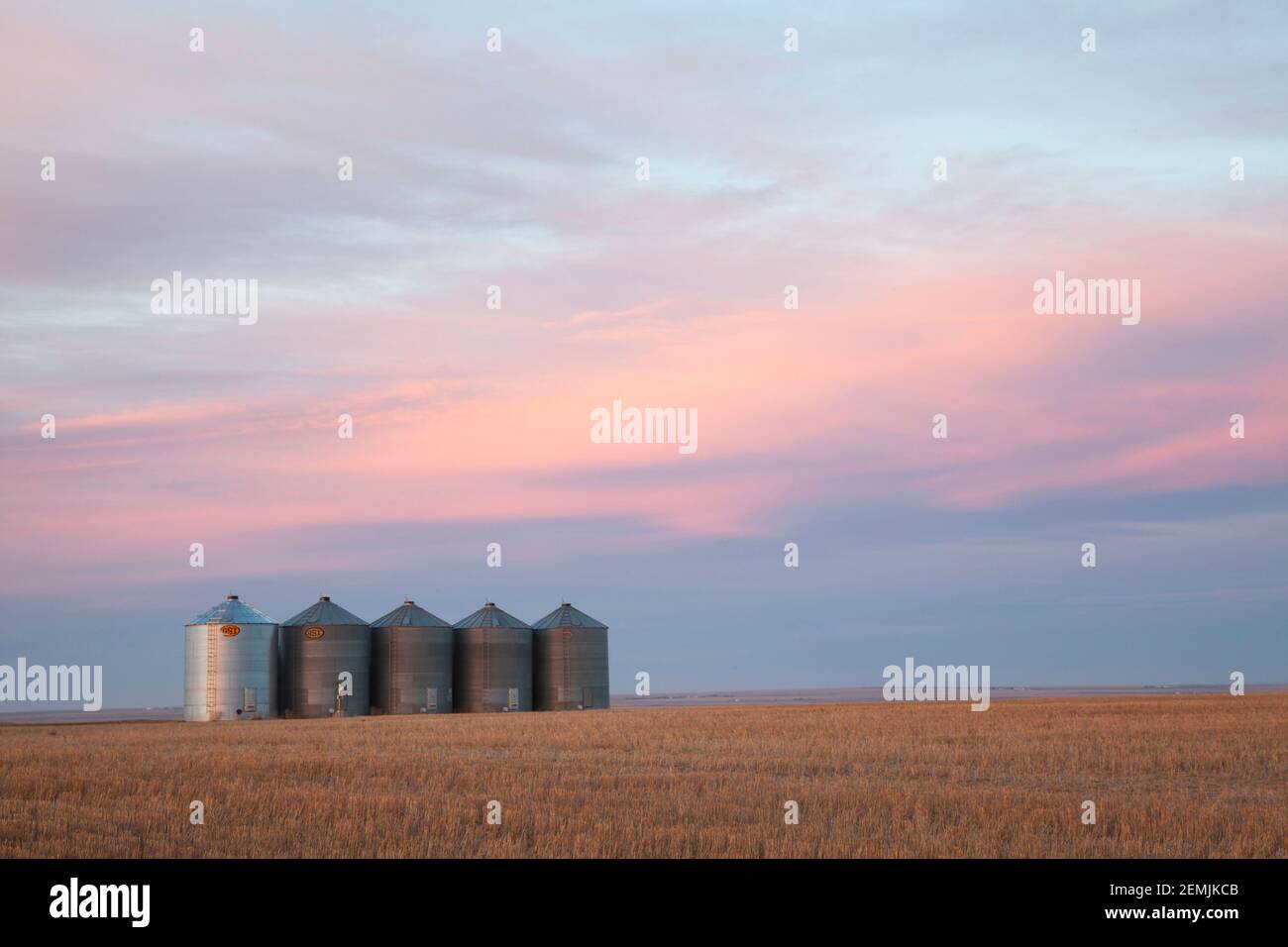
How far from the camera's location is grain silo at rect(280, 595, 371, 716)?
73375mm

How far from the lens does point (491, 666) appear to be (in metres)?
79.4

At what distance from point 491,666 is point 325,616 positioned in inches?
417

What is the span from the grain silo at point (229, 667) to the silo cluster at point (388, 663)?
55mm

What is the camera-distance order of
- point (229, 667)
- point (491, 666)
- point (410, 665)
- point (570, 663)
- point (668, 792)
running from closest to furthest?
1. point (668, 792)
2. point (229, 667)
3. point (410, 665)
4. point (491, 666)
5. point (570, 663)

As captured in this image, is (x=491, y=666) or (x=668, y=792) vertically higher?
(x=491, y=666)

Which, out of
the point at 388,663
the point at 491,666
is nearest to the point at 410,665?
the point at 388,663

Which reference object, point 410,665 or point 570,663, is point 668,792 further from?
point 570,663

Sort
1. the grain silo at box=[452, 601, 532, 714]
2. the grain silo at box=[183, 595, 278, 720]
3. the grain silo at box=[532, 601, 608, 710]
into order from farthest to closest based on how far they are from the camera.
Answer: the grain silo at box=[532, 601, 608, 710], the grain silo at box=[452, 601, 532, 714], the grain silo at box=[183, 595, 278, 720]

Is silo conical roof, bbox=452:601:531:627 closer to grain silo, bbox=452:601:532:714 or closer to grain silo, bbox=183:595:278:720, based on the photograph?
grain silo, bbox=452:601:532:714

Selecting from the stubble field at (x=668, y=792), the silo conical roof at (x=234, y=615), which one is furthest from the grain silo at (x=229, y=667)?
the stubble field at (x=668, y=792)

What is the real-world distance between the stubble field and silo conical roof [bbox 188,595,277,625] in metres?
23.3

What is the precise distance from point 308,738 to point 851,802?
1095 inches

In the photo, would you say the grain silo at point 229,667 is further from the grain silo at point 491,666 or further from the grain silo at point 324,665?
the grain silo at point 491,666

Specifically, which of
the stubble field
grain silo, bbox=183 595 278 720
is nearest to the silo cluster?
grain silo, bbox=183 595 278 720
